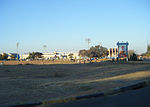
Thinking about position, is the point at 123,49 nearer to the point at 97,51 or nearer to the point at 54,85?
the point at 54,85

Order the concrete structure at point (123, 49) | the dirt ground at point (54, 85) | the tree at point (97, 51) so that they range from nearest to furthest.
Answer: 1. the dirt ground at point (54, 85)
2. the concrete structure at point (123, 49)
3. the tree at point (97, 51)

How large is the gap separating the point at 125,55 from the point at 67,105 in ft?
113

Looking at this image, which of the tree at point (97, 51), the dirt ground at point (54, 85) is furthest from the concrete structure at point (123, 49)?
the tree at point (97, 51)

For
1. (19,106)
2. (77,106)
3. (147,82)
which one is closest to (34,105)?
(19,106)

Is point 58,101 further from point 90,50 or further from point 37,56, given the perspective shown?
point 37,56

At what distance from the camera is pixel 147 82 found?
1204 centimetres

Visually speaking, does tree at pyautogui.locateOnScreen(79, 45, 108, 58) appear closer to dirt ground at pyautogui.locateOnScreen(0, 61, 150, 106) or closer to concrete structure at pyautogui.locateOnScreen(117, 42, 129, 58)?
concrete structure at pyautogui.locateOnScreen(117, 42, 129, 58)

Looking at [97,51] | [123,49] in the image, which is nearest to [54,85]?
[123,49]

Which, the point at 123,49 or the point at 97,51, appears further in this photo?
the point at 97,51

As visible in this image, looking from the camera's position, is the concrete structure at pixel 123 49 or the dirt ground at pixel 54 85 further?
the concrete structure at pixel 123 49

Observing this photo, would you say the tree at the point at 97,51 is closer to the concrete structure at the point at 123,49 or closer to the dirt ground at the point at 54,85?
the concrete structure at the point at 123,49

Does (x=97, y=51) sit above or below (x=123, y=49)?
above

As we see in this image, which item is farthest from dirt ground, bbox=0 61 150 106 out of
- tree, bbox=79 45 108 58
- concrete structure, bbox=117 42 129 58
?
tree, bbox=79 45 108 58

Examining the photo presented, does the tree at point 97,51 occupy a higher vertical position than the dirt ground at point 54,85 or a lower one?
higher
